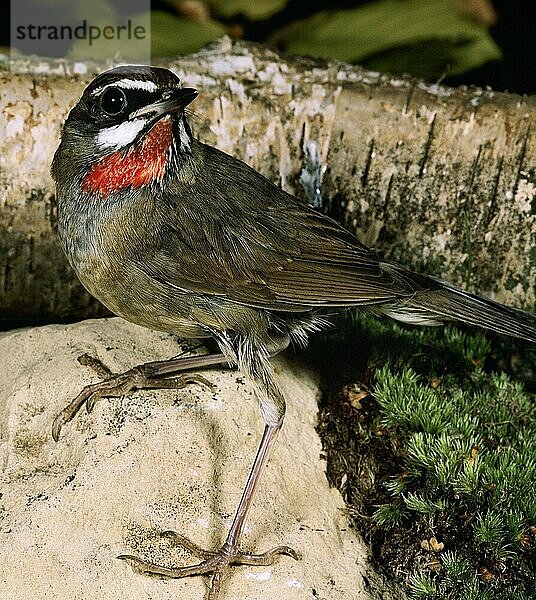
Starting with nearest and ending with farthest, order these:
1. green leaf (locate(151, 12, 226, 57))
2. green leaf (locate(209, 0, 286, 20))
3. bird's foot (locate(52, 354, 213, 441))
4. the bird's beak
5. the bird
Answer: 1. the bird's beak
2. the bird
3. bird's foot (locate(52, 354, 213, 441))
4. green leaf (locate(151, 12, 226, 57))
5. green leaf (locate(209, 0, 286, 20))

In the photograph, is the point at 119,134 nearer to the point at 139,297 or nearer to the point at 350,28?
the point at 139,297

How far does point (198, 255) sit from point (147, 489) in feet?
3.04

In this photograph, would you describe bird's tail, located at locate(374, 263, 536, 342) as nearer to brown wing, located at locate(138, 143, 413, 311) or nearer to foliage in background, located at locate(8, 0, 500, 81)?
brown wing, located at locate(138, 143, 413, 311)

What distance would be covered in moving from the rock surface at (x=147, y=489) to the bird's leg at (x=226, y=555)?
0.03 meters

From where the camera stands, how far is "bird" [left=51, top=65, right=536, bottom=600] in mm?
3342

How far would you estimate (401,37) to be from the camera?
217 inches

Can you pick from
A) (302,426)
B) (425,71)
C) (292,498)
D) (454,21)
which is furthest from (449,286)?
(454,21)

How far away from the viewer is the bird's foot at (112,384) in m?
3.65

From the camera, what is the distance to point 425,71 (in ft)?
17.7

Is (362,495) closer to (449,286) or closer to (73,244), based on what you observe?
(449,286)

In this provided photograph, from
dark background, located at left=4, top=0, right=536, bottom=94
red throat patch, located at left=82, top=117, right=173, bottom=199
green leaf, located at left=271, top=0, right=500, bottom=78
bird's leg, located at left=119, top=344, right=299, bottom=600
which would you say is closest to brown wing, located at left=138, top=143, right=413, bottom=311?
red throat patch, located at left=82, top=117, right=173, bottom=199

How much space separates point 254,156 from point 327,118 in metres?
0.44

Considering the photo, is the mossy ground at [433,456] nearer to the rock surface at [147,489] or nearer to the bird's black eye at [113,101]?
the rock surface at [147,489]

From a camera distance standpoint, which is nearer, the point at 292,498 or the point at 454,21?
the point at 292,498
